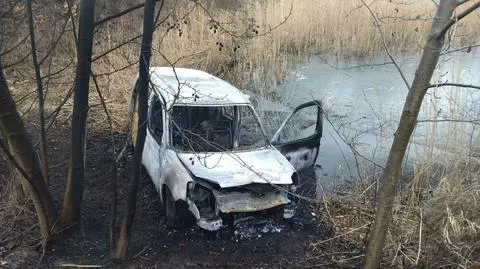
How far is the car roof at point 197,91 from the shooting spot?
5645 millimetres

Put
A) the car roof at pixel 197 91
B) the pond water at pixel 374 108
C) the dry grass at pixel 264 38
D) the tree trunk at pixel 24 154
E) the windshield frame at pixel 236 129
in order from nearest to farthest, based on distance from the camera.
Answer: the tree trunk at pixel 24 154, the windshield frame at pixel 236 129, the car roof at pixel 197 91, the pond water at pixel 374 108, the dry grass at pixel 264 38

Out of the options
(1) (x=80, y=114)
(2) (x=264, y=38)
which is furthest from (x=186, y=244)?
(2) (x=264, y=38)

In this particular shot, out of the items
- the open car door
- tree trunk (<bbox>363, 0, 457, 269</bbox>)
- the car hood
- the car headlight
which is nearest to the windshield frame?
the car hood

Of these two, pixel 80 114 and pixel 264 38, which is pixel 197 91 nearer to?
pixel 80 114

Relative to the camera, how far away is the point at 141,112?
13.7 ft

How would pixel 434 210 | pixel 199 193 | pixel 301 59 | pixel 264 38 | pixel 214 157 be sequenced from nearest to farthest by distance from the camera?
pixel 434 210
pixel 199 193
pixel 214 157
pixel 264 38
pixel 301 59

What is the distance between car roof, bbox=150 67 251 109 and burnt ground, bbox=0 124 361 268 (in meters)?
1.32

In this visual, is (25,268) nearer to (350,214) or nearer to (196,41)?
(350,214)

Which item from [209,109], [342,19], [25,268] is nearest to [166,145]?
[209,109]

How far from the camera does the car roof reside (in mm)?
5645

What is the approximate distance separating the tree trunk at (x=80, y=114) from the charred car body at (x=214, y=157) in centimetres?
67

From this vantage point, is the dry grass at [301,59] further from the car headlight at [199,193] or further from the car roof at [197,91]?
the car headlight at [199,193]

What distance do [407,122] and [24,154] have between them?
3.33 m

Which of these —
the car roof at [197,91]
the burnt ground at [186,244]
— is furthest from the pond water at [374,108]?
the car roof at [197,91]
